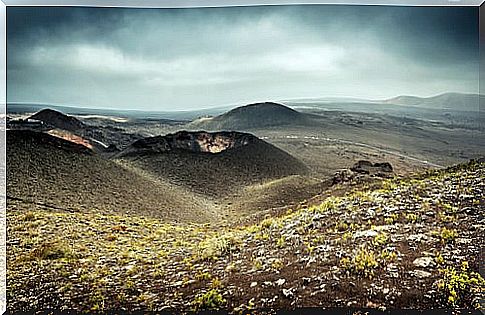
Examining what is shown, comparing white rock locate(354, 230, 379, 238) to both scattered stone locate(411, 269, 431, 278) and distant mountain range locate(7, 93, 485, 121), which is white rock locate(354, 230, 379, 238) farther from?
distant mountain range locate(7, 93, 485, 121)

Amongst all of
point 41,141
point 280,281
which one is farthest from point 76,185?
point 280,281

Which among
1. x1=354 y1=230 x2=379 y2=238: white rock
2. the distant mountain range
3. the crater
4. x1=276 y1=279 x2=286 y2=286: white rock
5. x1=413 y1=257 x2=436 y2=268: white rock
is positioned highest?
the distant mountain range

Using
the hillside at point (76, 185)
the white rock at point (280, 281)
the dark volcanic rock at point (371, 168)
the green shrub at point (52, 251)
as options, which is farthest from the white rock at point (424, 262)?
the green shrub at point (52, 251)

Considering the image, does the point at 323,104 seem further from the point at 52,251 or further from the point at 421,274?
the point at 52,251

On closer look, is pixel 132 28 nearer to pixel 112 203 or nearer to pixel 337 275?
pixel 112 203

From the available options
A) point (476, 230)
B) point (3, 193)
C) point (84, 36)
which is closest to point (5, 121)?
point (3, 193)

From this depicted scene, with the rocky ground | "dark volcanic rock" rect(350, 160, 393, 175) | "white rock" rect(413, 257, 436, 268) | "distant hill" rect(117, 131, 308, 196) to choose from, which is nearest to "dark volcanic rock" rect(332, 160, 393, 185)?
"dark volcanic rock" rect(350, 160, 393, 175)

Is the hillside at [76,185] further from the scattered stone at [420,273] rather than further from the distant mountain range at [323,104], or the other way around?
the scattered stone at [420,273]
